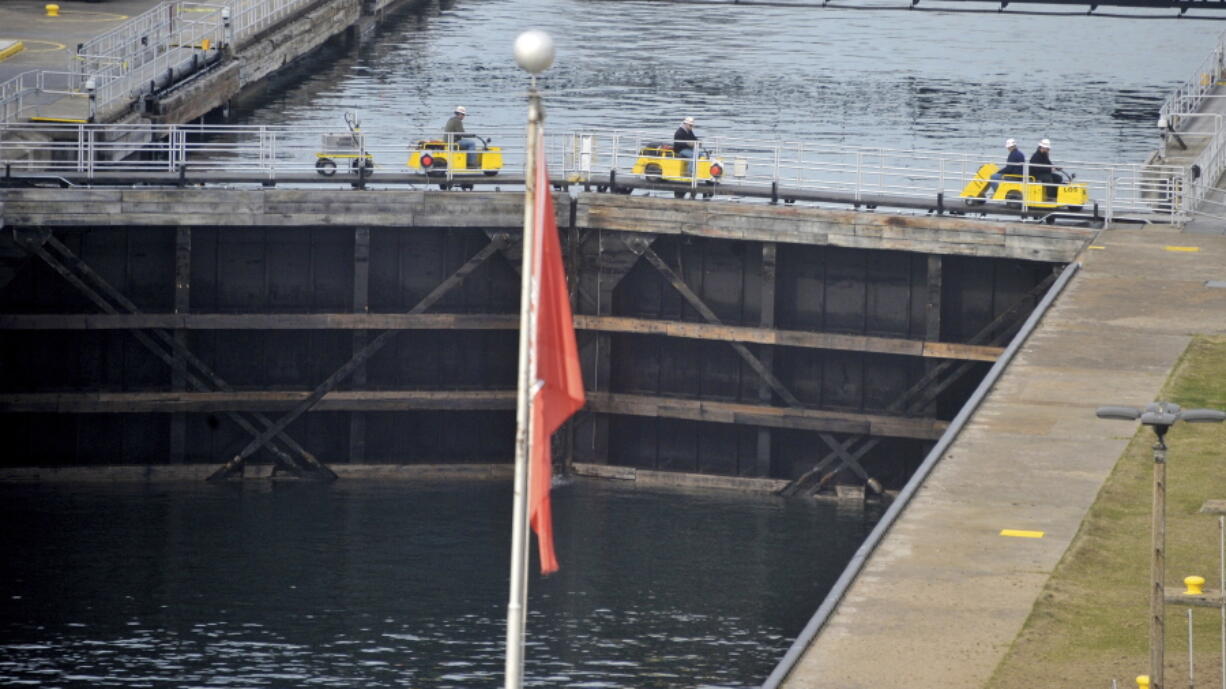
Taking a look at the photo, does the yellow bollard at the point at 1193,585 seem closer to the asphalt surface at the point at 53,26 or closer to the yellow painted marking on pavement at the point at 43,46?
the asphalt surface at the point at 53,26

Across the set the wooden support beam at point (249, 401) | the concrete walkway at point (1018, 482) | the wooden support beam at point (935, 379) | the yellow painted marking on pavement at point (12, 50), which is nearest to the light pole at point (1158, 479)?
the concrete walkway at point (1018, 482)

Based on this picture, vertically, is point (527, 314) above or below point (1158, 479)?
above

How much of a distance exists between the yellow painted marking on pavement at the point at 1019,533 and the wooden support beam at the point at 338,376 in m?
21.5

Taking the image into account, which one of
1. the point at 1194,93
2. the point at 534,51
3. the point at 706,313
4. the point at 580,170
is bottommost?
the point at 706,313

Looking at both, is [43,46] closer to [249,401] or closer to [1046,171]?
[249,401]

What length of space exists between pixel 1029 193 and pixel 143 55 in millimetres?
33298

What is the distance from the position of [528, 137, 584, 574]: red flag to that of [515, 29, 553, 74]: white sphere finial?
688mm

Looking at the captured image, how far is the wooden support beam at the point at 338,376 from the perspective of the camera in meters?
50.8

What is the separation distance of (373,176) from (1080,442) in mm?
21696

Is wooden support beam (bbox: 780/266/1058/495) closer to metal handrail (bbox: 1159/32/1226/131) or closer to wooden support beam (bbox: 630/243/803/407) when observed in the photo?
wooden support beam (bbox: 630/243/803/407)

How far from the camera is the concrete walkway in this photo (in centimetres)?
2697

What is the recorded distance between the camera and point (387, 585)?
43125 millimetres

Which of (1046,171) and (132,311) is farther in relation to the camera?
(1046,171)

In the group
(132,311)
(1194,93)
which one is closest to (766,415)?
(132,311)
